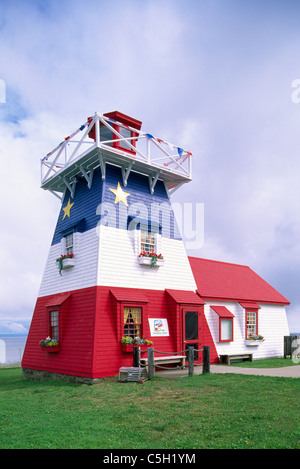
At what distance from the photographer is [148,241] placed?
733 inches

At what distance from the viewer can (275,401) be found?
10148mm

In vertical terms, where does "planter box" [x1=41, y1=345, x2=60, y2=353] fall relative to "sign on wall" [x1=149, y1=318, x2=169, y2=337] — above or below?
below

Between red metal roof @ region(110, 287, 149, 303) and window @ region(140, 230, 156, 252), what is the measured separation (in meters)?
2.14

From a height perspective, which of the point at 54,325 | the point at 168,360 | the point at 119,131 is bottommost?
the point at 168,360

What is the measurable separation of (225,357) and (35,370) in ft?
31.3

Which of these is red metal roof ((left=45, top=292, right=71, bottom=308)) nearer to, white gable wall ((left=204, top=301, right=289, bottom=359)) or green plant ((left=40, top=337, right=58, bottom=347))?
green plant ((left=40, top=337, right=58, bottom=347))

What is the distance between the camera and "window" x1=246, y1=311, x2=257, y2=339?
23.1m

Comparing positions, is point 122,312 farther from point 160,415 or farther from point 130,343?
point 160,415

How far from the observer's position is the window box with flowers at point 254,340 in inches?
886

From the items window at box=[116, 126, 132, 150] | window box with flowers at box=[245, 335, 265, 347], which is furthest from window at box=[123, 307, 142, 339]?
window box with flowers at box=[245, 335, 265, 347]

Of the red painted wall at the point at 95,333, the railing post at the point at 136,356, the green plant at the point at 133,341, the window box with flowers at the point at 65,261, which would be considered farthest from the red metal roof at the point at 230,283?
the window box with flowers at the point at 65,261

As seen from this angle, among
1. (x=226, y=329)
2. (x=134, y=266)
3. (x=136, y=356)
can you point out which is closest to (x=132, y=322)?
(x=136, y=356)

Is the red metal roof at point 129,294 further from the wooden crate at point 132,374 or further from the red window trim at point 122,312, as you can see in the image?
the wooden crate at point 132,374

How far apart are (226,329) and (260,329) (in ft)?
11.8
